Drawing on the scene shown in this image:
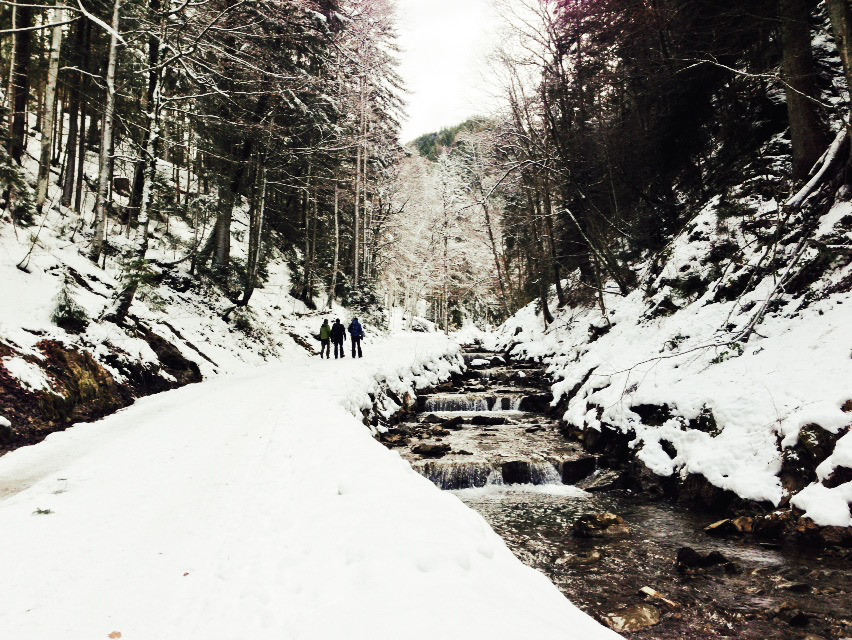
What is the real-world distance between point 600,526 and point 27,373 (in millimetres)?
9710

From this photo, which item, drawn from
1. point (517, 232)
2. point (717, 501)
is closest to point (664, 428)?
point (717, 501)

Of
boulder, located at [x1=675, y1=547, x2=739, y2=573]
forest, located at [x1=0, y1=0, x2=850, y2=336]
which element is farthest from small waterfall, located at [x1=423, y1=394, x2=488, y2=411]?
boulder, located at [x1=675, y1=547, x2=739, y2=573]

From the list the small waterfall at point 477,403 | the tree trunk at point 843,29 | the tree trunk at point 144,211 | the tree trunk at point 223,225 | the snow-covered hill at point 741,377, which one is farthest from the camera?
the tree trunk at point 223,225

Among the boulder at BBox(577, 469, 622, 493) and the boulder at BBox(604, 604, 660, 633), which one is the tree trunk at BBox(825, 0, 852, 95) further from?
the boulder at BBox(604, 604, 660, 633)

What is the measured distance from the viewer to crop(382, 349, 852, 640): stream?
4016mm

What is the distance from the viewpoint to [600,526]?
6.15m

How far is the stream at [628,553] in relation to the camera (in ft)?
13.2

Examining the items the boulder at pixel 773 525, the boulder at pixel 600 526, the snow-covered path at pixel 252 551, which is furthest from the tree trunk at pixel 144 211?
the boulder at pixel 773 525

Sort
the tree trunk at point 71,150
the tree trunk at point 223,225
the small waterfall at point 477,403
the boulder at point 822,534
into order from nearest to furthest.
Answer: the boulder at point 822,534, the small waterfall at point 477,403, the tree trunk at point 71,150, the tree trunk at point 223,225

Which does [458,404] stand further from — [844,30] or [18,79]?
[18,79]

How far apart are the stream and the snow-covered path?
1.79 m

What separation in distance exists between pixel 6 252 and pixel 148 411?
5174 millimetres

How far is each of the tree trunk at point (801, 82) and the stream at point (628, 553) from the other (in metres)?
7.44

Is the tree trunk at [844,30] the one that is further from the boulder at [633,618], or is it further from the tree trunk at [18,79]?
the tree trunk at [18,79]
